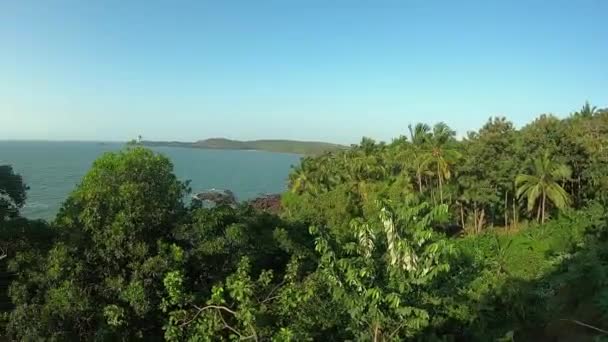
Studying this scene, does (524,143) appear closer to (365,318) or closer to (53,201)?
(365,318)

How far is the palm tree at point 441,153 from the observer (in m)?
31.5

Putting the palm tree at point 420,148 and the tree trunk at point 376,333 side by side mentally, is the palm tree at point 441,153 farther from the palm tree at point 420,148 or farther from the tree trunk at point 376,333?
the tree trunk at point 376,333

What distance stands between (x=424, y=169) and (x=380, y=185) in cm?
439

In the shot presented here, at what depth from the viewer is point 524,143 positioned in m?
30.0

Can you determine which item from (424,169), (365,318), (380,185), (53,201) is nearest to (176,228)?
(365,318)

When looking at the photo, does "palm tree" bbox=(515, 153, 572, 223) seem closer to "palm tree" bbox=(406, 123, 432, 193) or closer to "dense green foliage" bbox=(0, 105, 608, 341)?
"palm tree" bbox=(406, 123, 432, 193)

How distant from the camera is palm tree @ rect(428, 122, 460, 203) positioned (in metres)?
31.5

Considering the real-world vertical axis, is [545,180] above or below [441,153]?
below

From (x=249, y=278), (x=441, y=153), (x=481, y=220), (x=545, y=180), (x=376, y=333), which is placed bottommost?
(x=481, y=220)

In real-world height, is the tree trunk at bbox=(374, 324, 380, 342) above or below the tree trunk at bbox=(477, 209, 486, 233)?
above

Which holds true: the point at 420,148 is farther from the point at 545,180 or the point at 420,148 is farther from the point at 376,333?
the point at 376,333

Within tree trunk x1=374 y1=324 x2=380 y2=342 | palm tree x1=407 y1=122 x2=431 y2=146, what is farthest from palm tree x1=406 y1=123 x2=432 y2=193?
tree trunk x1=374 y1=324 x2=380 y2=342

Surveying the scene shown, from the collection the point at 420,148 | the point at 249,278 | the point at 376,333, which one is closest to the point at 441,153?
the point at 420,148

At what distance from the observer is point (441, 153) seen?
1246 inches
